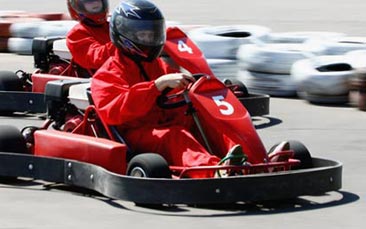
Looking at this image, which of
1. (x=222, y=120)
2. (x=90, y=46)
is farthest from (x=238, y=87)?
(x=222, y=120)

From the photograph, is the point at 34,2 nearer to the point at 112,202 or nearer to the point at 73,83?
the point at 73,83

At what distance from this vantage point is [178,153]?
572 centimetres

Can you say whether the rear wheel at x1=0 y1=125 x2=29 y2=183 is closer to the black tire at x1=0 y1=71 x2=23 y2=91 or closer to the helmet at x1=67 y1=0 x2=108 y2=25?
the helmet at x1=67 y1=0 x2=108 y2=25

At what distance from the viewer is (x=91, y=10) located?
28.2 ft

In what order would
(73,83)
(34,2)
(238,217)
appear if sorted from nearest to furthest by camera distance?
(238,217) < (73,83) < (34,2)

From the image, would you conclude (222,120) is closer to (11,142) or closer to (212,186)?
(212,186)

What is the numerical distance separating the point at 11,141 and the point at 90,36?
8.05 ft

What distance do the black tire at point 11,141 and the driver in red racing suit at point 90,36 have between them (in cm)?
213

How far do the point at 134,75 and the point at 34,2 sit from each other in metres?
12.4

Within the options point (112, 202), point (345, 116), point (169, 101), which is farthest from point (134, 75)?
point (345, 116)

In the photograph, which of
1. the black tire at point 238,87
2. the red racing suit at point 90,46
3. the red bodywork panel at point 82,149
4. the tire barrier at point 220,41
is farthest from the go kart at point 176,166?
the tire barrier at point 220,41

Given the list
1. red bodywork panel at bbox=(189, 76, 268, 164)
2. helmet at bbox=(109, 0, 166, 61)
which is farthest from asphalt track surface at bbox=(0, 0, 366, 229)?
helmet at bbox=(109, 0, 166, 61)

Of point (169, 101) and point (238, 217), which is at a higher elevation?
point (169, 101)

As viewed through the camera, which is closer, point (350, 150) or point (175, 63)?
point (350, 150)
